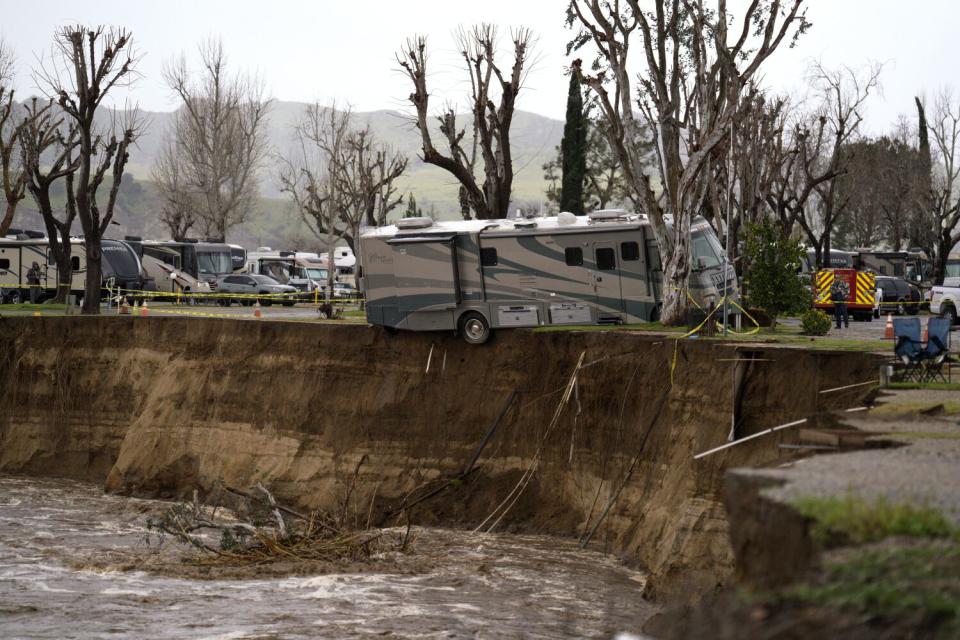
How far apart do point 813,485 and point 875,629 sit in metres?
2.53

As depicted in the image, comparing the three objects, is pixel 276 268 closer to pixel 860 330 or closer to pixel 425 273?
pixel 860 330

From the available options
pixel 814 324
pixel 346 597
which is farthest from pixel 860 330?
pixel 346 597

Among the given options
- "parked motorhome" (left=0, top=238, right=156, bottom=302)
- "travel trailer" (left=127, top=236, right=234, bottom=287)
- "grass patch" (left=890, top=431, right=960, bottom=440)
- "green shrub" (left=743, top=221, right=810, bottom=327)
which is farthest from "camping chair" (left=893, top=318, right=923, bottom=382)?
"travel trailer" (left=127, top=236, right=234, bottom=287)

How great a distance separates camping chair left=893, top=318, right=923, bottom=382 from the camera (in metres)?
16.9

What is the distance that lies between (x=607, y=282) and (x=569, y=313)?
990 millimetres

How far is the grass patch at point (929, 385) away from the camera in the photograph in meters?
16.1

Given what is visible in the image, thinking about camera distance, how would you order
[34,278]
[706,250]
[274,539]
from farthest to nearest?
[34,278]
[706,250]
[274,539]

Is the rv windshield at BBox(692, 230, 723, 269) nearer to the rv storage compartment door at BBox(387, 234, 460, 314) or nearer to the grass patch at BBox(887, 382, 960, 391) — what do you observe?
the rv storage compartment door at BBox(387, 234, 460, 314)

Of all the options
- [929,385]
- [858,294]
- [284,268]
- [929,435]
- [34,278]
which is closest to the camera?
[929,435]

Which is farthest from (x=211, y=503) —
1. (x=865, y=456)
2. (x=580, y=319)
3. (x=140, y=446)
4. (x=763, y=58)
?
(x=865, y=456)

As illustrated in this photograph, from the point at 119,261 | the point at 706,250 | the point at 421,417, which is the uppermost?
the point at 119,261

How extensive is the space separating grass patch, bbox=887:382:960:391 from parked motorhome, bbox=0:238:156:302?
3976cm

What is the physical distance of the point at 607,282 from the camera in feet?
84.3

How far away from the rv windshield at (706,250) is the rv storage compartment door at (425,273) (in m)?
5.25
